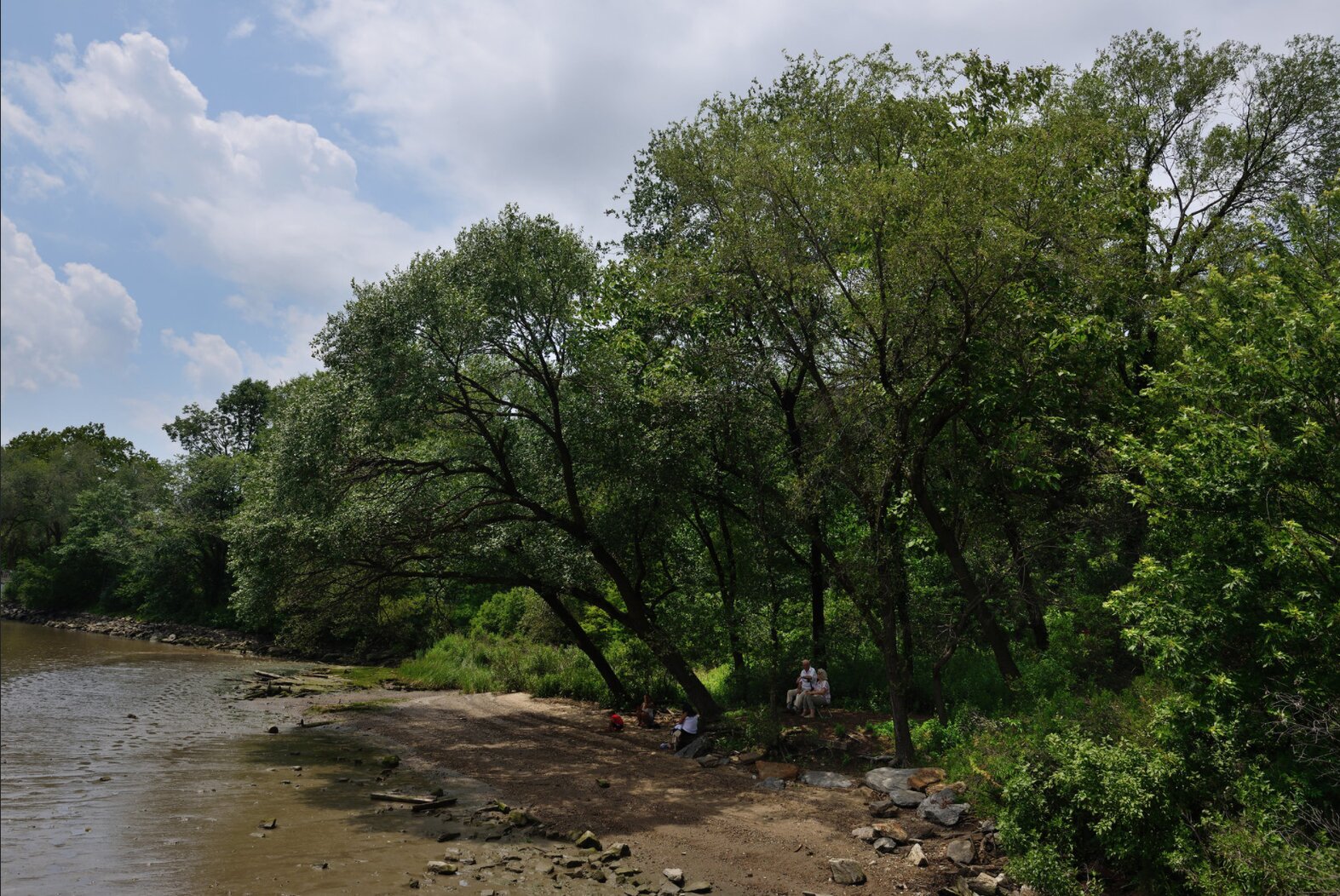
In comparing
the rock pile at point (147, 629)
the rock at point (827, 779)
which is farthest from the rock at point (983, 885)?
the rock pile at point (147, 629)

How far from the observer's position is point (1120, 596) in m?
10.4

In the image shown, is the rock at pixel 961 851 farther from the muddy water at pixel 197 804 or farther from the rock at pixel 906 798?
the muddy water at pixel 197 804

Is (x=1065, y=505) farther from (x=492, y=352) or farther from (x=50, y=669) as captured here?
(x=50, y=669)

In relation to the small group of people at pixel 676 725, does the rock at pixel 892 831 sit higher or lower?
lower

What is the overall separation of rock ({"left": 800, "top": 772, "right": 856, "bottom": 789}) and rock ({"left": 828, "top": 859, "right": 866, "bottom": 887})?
337cm

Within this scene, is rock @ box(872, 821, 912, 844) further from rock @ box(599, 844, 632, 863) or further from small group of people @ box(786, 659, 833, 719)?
small group of people @ box(786, 659, 833, 719)

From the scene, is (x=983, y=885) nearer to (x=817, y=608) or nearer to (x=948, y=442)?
(x=948, y=442)

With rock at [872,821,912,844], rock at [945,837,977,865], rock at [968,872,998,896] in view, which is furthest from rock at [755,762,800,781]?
rock at [968,872,998,896]

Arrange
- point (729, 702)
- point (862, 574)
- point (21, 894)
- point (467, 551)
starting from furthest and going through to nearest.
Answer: point (729, 702)
point (467, 551)
point (862, 574)
point (21, 894)

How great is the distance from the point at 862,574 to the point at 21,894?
12555mm

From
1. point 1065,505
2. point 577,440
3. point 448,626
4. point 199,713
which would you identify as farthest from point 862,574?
point 448,626

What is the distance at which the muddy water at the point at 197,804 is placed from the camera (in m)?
10.6

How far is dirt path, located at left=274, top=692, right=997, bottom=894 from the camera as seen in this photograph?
11.0m

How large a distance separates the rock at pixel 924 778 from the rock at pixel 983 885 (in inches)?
109
